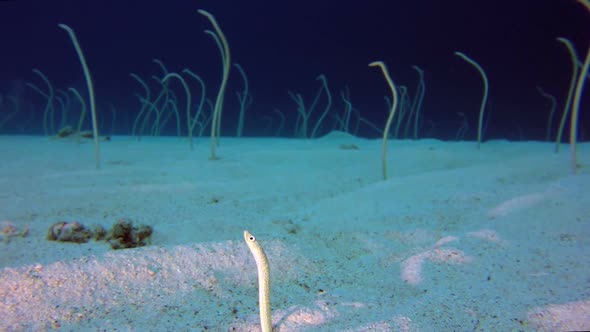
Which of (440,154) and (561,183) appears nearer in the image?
(561,183)

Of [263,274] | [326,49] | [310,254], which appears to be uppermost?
Result: [326,49]

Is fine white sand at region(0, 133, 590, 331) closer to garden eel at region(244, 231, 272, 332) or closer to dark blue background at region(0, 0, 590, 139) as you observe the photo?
garden eel at region(244, 231, 272, 332)

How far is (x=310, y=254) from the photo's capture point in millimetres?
2012

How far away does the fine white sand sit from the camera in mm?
1312

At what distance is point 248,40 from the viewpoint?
1919 centimetres

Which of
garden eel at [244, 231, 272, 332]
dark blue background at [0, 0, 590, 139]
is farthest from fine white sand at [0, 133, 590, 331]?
dark blue background at [0, 0, 590, 139]

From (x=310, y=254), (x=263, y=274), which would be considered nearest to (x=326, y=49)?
(x=310, y=254)

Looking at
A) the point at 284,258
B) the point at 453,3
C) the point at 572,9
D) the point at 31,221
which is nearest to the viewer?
the point at 284,258

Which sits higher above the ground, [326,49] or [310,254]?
[326,49]

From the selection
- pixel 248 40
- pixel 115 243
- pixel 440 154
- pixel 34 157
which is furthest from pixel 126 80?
pixel 115 243

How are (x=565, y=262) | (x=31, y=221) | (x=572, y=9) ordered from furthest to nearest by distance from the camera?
1. (x=572, y=9)
2. (x=31, y=221)
3. (x=565, y=262)

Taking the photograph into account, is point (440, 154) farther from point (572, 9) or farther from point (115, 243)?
point (572, 9)

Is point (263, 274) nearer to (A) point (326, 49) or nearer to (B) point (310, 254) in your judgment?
(B) point (310, 254)

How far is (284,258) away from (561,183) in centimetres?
231
